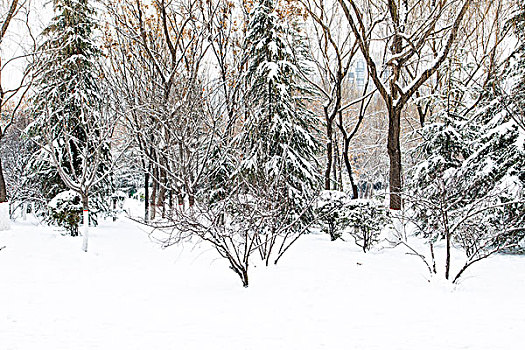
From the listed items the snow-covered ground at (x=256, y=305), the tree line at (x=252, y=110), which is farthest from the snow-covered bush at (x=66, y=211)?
the snow-covered ground at (x=256, y=305)

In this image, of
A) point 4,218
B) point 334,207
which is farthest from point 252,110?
point 4,218

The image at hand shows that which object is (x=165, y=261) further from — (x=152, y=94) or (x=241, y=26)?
(x=241, y=26)

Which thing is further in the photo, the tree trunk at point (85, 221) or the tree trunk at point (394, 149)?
the tree trunk at point (394, 149)

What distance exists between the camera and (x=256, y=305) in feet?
15.8

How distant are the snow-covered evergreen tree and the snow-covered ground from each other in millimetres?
3686

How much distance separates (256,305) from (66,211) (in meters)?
8.53

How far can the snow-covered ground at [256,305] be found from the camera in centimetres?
373

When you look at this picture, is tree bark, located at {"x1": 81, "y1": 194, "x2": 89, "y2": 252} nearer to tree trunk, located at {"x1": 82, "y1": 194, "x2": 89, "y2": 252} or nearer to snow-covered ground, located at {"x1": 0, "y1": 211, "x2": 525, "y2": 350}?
tree trunk, located at {"x1": 82, "y1": 194, "x2": 89, "y2": 252}

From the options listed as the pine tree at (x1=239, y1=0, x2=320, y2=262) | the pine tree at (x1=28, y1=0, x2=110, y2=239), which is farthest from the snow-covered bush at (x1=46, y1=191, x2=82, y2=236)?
the pine tree at (x1=239, y1=0, x2=320, y2=262)

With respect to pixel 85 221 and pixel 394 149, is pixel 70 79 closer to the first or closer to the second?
pixel 85 221

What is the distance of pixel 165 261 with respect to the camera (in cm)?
830

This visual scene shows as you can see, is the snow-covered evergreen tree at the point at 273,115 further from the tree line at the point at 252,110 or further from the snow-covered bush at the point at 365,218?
the snow-covered bush at the point at 365,218

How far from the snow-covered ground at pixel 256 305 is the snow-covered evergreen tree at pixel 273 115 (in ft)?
12.1

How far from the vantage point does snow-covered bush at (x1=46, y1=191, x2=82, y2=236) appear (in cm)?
1124
